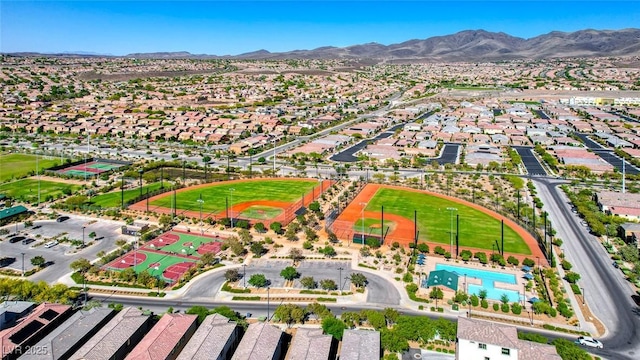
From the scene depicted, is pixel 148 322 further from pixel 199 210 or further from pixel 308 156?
pixel 308 156

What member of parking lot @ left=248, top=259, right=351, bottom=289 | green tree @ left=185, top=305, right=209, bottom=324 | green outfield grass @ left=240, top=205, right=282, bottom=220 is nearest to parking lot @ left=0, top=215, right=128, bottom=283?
green outfield grass @ left=240, top=205, right=282, bottom=220

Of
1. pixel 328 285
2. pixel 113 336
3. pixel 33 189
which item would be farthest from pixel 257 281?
pixel 33 189

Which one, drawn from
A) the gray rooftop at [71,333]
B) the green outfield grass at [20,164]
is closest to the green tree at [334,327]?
the gray rooftop at [71,333]

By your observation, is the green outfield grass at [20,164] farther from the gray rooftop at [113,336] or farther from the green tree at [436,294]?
the green tree at [436,294]

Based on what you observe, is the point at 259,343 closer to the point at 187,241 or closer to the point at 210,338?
the point at 210,338

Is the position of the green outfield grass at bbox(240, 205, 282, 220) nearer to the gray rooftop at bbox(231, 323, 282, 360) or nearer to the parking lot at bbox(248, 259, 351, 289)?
the parking lot at bbox(248, 259, 351, 289)

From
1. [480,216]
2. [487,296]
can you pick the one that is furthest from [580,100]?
[487,296]
